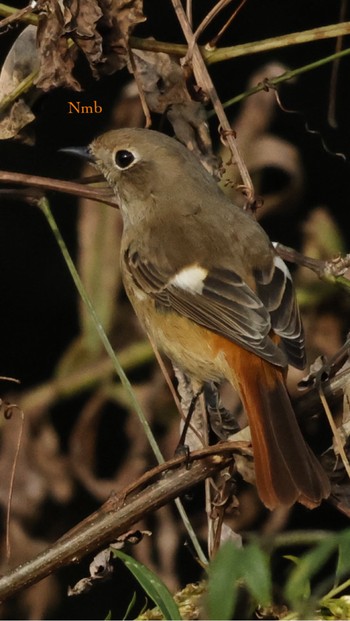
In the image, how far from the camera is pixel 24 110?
3.18 metres

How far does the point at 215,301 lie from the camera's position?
→ 2.97m

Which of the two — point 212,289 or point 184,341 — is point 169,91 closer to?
point 212,289

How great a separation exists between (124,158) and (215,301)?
60cm

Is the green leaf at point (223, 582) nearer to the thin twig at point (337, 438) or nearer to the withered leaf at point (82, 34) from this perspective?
the thin twig at point (337, 438)

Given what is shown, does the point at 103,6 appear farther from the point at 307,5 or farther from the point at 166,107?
the point at 307,5

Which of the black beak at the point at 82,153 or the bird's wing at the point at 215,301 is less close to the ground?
the black beak at the point at 82,153

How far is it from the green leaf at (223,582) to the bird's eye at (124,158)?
1993 mm

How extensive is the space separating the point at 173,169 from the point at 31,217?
4.63 feet

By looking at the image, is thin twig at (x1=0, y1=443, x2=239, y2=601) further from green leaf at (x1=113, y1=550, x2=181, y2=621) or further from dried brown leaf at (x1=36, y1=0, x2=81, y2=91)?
dried brown leaf at (x1=36, y1=0, x2=81, y2=91)

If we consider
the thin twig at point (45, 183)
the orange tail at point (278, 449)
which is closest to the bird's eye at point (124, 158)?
the thin twig at point (45, 183)

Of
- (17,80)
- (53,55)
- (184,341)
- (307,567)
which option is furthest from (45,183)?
(307,567)

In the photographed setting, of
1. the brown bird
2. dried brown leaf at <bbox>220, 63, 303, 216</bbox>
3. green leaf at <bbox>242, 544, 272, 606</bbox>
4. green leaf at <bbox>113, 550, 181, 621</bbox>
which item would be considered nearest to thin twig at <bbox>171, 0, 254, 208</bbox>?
the brown bird

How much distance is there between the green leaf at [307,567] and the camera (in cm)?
153

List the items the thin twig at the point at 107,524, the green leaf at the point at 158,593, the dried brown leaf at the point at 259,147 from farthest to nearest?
the dried brown leaf at the point at 259,147 < the thin twig at the point at 107,524 < the green leaf at the point at 158,593
